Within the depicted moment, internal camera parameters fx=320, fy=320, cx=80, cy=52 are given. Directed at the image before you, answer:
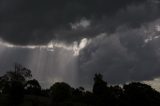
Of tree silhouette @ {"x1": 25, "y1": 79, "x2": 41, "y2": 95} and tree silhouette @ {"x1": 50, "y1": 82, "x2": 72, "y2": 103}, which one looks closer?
tree silhouette @ {"x1": 50, "y1": 82, "x2": 72, "y2": 103}

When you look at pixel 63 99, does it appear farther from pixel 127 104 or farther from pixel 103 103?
pixel 127 104

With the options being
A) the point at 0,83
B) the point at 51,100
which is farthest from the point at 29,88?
the point at 51,100

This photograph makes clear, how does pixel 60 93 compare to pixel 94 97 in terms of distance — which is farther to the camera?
pixel 94 97

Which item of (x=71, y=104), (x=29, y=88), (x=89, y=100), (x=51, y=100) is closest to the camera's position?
(x=71, y=104)

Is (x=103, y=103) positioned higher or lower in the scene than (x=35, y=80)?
Answer: lower

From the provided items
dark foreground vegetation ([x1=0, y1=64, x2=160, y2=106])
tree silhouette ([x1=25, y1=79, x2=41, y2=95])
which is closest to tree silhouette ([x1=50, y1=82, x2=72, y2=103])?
dark foreground vegetation ([x1=0, y1=64, x2=160, y2=106])

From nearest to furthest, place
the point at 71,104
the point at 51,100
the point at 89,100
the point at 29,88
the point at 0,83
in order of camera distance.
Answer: the point at 71,104
the point at 51,100
the point at 89,100
the point at 0,83
the point at 29,88

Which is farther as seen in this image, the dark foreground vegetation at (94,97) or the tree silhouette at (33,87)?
the tree silhouette at (33,87)

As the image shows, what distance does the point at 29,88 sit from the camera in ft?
625

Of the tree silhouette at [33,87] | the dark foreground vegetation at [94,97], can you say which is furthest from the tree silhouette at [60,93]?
the tree silhouette at [33,87]

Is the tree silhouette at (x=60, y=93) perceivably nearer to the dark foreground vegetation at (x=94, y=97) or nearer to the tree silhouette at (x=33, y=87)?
the dark foreground vegetation at (x=94, y=97)

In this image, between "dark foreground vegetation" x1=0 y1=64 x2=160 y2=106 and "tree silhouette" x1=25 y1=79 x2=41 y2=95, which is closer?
"dark foreground vegetation" x1=0 y1=64 x2=160 y2=106

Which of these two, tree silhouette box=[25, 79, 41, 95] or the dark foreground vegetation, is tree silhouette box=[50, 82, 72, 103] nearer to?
the dark foreground vegetation

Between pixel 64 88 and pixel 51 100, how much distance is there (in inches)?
413
